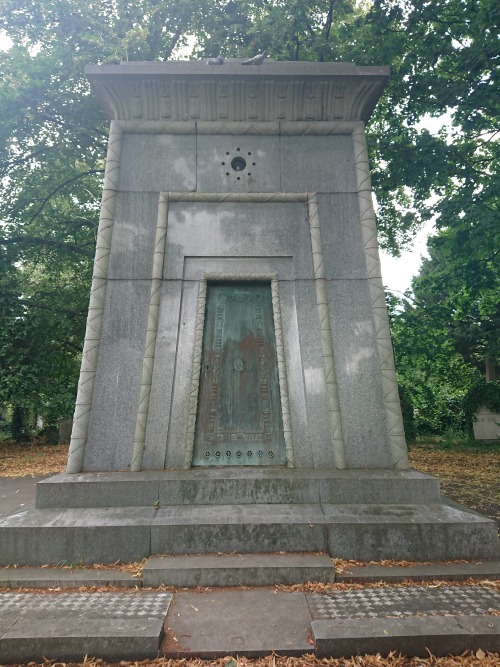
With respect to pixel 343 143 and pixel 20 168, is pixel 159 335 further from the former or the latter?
pixel 20 168

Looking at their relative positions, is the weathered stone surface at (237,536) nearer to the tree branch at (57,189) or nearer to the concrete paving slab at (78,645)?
the concrete paving slab at (78,645)

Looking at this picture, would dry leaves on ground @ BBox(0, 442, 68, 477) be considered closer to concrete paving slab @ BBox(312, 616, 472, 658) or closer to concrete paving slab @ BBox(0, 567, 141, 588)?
concrete paving slab @ BBox(0, 567, 141, 588)

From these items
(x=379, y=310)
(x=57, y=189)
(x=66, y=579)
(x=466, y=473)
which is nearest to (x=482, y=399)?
(x=466, y=473)

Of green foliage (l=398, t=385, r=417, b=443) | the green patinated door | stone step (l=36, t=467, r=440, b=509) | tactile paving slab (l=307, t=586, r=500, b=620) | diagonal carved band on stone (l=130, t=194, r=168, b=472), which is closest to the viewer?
tactile paving slab (l=307, t=586, r=500, b=620)

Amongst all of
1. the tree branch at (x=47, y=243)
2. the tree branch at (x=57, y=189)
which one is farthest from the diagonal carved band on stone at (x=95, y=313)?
the tree branch at (x=47, y=243)

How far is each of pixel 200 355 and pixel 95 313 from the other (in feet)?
4.61

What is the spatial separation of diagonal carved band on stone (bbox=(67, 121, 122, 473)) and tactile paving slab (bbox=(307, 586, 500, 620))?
9.85 feet

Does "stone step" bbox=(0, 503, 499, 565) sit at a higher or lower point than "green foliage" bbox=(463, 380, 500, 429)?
lower

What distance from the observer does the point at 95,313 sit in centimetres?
541

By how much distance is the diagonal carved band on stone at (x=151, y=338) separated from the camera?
5.04m

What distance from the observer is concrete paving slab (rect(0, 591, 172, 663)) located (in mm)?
2879

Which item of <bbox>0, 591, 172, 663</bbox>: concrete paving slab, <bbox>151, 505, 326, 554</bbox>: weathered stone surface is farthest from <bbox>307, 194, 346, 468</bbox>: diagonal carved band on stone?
<bbox>0, 591, 172, 663</bbox>: concrete paving slab

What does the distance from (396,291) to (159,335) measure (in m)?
10.7

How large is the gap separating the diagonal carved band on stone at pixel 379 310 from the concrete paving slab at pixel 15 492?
4667 millimetres
